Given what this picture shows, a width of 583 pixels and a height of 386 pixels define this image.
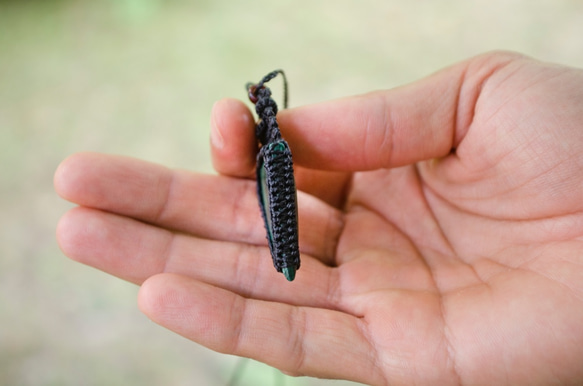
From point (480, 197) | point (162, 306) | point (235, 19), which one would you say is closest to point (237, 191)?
point (162, 306)

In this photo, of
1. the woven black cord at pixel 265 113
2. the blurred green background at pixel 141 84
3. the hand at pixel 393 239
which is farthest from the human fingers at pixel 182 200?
the blurred green background at pixel 141 84

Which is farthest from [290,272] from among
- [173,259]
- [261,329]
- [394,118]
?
[394,118]

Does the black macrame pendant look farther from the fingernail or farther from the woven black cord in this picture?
the fingernail

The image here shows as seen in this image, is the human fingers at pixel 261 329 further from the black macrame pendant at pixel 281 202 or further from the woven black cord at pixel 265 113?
the woven black cord at pixel 265 113

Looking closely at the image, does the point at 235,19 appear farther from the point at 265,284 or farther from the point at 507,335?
the point at 507,335

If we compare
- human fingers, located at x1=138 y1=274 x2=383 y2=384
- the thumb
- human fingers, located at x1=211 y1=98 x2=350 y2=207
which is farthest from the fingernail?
human fingers, located at x1=138 y1=274 x2=383 y2=384

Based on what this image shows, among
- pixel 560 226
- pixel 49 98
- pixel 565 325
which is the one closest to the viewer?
pixel 565 325
